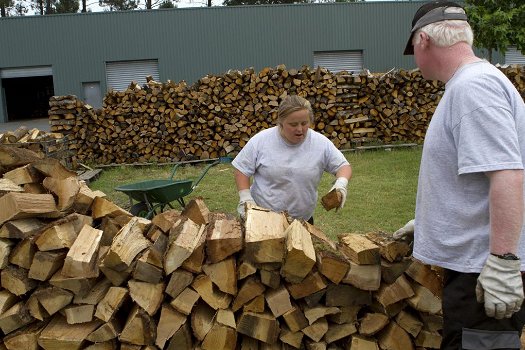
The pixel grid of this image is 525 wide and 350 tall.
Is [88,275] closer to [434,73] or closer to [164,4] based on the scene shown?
[434,73]

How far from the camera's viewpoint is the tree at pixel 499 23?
8664 millimetres

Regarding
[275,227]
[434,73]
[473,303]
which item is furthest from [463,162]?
[275,227]

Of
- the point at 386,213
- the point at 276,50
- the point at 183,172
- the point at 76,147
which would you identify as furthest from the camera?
the point at 276,50

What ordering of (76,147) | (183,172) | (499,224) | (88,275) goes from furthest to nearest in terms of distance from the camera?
1. (76,147)
2. (183,172)
3. (88,275)
4. (499,224)

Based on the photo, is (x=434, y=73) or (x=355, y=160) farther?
(x=355, y=160)

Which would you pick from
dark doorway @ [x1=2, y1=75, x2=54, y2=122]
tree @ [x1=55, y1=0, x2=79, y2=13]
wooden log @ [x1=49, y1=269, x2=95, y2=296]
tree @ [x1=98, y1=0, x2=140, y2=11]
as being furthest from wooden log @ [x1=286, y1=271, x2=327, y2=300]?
tree @ [x1=55, y1=0, x2=79, y2=13]

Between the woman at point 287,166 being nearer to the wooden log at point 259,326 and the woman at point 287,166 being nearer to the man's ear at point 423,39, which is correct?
the wooden log at point 259,326

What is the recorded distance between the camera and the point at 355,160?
9.27 m

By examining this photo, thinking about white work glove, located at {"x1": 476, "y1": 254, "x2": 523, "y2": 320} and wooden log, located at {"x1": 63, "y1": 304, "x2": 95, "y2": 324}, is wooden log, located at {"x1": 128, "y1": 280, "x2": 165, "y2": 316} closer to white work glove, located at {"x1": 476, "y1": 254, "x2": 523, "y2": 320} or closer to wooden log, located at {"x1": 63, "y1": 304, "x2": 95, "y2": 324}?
wooden log, located at {"x1": 63, "y1": 304, "x2": 95, "y2": 324}

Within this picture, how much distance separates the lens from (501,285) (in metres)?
1.57

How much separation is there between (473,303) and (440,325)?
0.75 meters

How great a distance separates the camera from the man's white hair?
171cm

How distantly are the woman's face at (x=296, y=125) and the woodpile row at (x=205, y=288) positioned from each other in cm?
75

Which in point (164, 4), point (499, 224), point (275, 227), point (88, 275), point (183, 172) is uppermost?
point (164, 4)
